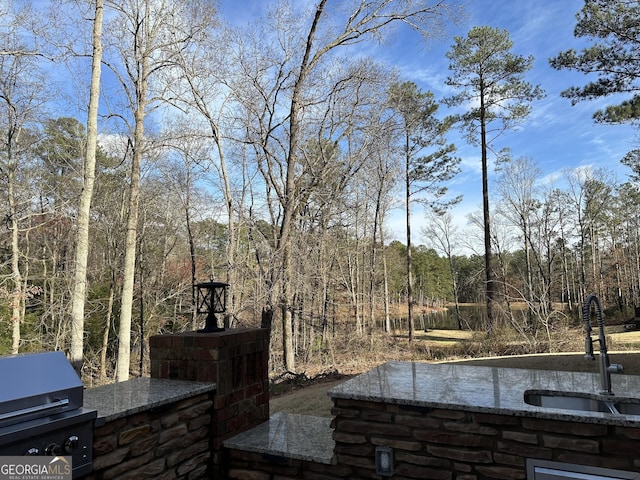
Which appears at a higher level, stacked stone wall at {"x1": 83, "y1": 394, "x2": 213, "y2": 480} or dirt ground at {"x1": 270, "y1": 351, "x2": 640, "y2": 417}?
stacked stone wall at {"x1": 83, "y1": 394, "x2": 213, "y2": 480}

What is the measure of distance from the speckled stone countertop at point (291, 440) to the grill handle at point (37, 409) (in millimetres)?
1015

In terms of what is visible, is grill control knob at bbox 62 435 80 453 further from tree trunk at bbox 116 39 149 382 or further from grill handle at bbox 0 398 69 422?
tree trunk at bbox 116 39 149 382

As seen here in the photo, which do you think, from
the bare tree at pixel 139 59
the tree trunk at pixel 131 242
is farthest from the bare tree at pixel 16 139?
the tree trunk at pixel 131 242

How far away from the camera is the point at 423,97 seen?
632 inches

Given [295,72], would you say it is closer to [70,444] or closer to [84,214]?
[84,214]

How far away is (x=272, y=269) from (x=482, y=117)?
10315mm

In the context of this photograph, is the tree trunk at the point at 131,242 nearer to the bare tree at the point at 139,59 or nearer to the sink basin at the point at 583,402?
the bare tree at the point at 139,59

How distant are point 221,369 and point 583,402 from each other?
188cm

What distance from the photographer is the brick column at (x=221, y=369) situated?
7.45ft

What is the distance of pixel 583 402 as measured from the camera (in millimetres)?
1976

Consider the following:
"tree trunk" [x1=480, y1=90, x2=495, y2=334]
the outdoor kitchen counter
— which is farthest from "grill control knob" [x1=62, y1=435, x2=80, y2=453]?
"tree trunk" [x1=480, y1=90, x2=495, y2=334]

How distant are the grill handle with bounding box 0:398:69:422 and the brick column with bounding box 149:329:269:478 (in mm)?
822

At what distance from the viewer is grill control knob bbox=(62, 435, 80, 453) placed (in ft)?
4.82

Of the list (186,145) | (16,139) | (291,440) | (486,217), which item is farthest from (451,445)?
(486,217)
